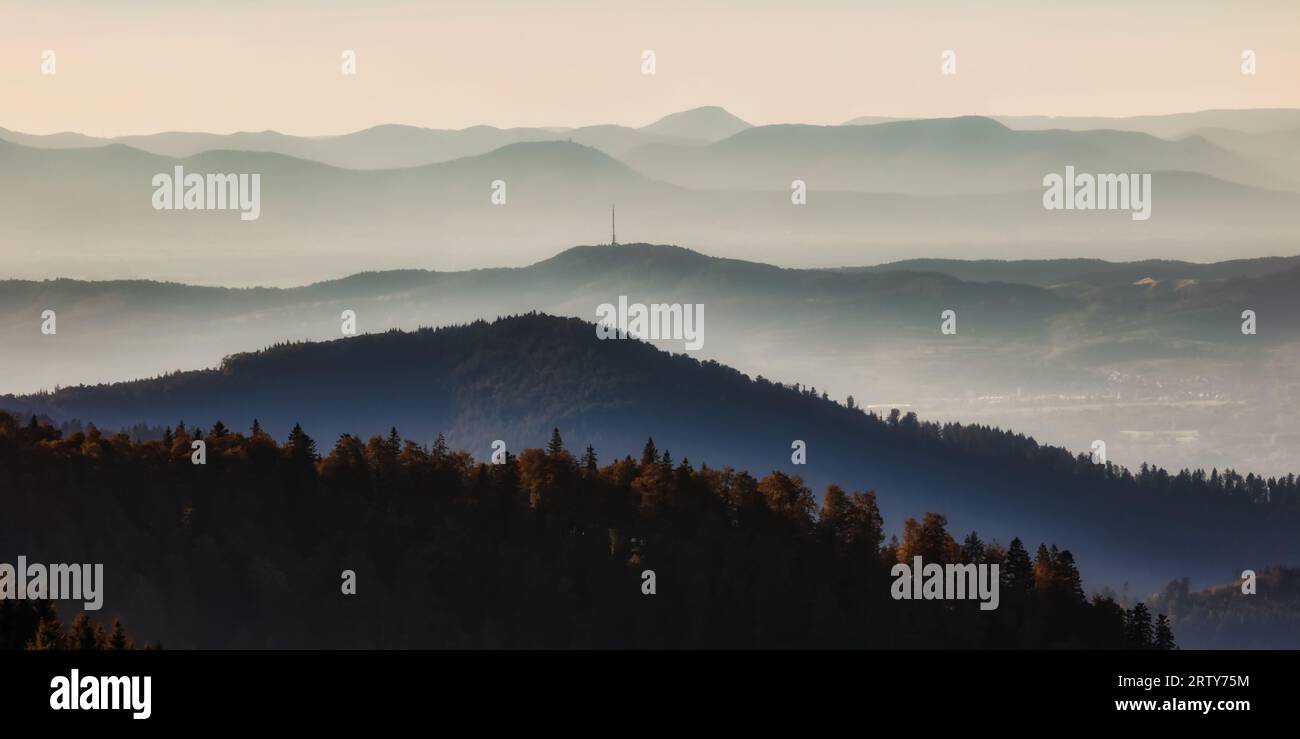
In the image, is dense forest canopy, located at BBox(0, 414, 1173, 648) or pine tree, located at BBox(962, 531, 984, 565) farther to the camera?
pine tree, located at BBox(962, 531, 984, 565)

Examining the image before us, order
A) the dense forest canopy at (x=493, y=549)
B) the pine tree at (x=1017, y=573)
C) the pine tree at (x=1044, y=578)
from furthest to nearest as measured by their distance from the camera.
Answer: the pine tree at (x=1044, y=578) → the pine tree at (x=1017, y=573) → the dense forest canopy at (x=493, y=549)

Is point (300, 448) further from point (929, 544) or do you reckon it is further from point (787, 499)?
point (929, 544)

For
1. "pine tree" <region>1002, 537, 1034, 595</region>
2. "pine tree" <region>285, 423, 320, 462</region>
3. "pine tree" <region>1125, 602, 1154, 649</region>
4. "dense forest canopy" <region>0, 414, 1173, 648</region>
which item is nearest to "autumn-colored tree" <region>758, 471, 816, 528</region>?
"dense forest canopy" <region>0, 414, 1173, 648</region>

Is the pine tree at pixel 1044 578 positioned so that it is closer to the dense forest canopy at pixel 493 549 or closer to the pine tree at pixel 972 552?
the dense forest canopy at pixel 493 549

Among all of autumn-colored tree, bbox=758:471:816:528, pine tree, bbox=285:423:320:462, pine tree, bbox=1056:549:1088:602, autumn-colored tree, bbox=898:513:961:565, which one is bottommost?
pine tree, bbox=1056:549:1088:602

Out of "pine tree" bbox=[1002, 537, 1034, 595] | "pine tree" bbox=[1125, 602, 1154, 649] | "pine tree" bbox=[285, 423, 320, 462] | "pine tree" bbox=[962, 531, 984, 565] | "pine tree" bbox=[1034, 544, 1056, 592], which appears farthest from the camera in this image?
"pine tree" bbox=[1125, 602, 1154, 649]

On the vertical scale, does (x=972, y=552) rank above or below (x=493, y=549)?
below

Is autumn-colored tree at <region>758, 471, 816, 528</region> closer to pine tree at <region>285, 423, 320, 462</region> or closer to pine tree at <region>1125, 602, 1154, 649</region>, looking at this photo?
pine tree at <region>1125, 602, 1154, 649</region>

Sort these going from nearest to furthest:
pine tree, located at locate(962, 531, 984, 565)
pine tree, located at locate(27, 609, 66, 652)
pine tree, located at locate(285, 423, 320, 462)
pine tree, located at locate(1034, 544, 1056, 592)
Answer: pine tree, located at locate(27, 609, 66, 652), pine tree, located at locate(285, 423, 320, 462), pine tree, located at locate(962, 531, 984, 565), pine tree, located at locate(1034, 544, 1056, 592)

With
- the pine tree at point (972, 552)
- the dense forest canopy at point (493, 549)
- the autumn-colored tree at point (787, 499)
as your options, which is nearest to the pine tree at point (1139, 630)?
the dense forest canopy at point (493, 549)

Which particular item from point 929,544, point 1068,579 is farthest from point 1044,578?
point 929,544
